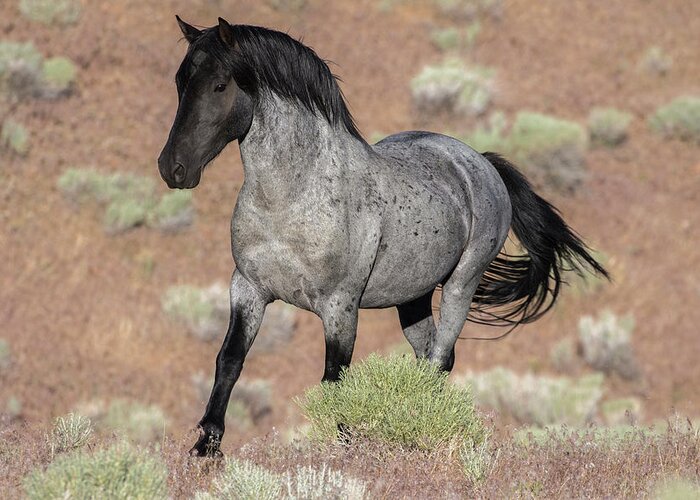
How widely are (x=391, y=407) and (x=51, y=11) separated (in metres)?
18.5

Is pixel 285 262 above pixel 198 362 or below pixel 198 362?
above

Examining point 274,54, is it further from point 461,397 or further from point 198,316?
point 198,316

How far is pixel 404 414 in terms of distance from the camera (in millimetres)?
6098

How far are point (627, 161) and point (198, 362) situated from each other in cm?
1139

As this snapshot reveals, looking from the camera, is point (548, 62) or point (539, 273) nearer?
point (539, 273)

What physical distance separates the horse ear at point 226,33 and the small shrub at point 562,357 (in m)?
13.1

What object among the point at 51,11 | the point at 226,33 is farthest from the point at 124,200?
the point at 226,33

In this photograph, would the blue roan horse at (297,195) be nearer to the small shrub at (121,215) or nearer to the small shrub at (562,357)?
the small shrub at (562,357)

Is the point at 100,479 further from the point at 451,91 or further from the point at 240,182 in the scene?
the point at 451,91

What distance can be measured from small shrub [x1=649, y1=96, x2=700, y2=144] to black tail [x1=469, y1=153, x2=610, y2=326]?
16.4 meters

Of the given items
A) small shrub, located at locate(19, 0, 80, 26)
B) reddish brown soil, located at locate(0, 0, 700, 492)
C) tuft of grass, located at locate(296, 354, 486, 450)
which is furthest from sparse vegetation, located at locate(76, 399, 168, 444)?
small shrub, located at locate(19, 0, 80, 26)

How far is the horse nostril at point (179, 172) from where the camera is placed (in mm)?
5438

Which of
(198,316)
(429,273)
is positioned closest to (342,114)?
(429,273)

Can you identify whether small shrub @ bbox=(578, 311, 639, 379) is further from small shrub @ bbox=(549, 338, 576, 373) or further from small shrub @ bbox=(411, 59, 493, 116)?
small shrub @ bbox=(411, 59, 493, 116)
